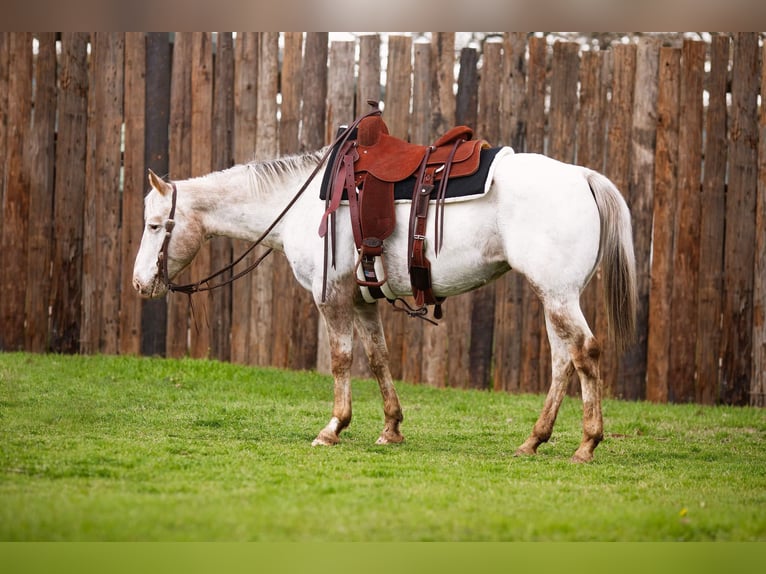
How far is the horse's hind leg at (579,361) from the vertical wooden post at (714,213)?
3.23 meters

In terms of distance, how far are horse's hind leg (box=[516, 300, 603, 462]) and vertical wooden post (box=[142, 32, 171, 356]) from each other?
15.5 feet

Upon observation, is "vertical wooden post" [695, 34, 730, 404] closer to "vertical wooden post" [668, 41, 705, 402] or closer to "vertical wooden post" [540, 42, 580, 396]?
"vertical wooden post" [668, 41, 705, 402]

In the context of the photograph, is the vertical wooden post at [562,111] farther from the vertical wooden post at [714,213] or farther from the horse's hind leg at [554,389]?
the horse's hind leg at [554,389]

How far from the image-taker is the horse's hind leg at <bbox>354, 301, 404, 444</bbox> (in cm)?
647

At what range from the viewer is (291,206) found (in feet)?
21.8

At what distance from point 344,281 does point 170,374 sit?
291 cm

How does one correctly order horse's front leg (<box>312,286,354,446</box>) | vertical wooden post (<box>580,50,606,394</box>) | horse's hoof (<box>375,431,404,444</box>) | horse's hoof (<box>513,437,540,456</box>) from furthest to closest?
1. vertical wooden post (<box>580,50,606,394</box>)
2. horse's hoof (<box>375,431,404,444</box>)
3. horse's front leg (<box>312,286,354,446</box>)
4. horse's hoof (<box>513,437,540,456</box>)

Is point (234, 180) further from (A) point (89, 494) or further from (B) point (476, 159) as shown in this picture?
(A) point (89, 494)

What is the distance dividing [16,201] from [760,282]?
7.13 m

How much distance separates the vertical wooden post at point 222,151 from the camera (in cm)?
936

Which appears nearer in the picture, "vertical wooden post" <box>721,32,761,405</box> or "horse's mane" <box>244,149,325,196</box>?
"horse's mane" <box>244,149,325,196</box>

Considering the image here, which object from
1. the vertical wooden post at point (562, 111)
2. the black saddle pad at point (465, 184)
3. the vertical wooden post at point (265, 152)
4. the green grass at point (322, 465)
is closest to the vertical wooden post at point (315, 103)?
the vertical wooden post at point (265, 152)

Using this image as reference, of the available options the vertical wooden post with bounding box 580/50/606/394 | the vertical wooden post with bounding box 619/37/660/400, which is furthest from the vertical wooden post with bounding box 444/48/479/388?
the vertical wooden post with bounding box 619/37/660/400

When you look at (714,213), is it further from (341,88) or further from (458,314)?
(341,88)
